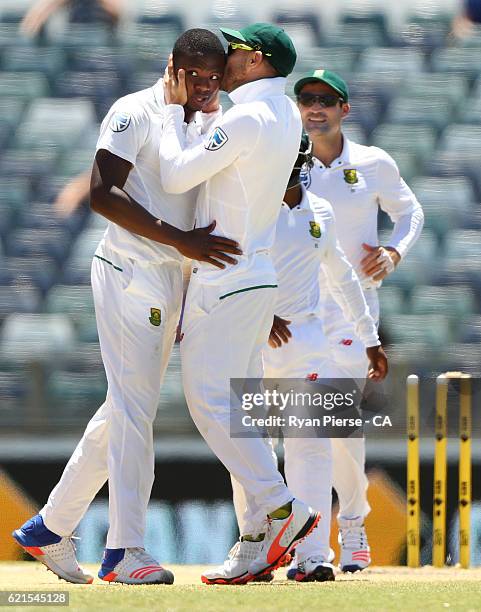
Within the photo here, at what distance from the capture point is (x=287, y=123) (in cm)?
438

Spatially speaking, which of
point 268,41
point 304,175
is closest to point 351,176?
point 304,175

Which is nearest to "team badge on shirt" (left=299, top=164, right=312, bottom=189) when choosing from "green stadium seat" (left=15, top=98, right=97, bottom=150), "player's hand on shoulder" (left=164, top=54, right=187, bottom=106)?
"player's hand on shoulder" (left=164, top=54, right=187, bottom=106)

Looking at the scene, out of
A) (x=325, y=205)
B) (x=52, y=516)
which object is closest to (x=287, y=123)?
(x=325, y=205)

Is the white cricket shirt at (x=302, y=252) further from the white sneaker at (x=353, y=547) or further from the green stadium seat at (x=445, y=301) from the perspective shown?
the green stadium seat at (x=445, y=301)

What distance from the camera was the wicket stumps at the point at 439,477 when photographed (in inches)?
240

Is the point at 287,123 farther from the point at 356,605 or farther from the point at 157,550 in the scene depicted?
the point at 157,550

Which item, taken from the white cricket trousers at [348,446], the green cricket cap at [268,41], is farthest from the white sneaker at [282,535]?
the white cricket trousers at [348,446]

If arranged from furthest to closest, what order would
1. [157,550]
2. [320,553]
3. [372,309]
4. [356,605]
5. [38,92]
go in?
[38,92]
[157,550]
[372,309]
[320,553]
[356,605]

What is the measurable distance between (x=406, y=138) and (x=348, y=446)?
130 inches

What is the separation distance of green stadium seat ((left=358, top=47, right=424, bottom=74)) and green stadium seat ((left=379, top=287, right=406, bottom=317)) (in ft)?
6.03

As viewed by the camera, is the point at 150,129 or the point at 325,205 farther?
the point at 325,205

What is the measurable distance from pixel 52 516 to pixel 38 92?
4915mm

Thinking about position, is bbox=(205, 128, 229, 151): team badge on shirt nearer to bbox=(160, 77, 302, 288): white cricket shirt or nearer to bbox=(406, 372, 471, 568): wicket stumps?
bbox=(160, 77, 302, 288): white cricket shirt

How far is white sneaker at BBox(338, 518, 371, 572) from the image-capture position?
5.61 metres
